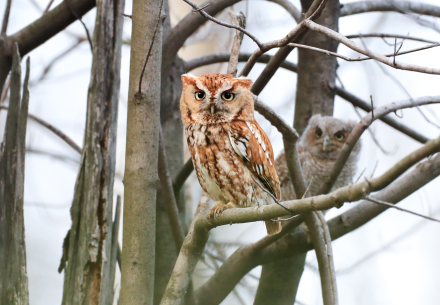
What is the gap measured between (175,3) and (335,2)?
9.24ft

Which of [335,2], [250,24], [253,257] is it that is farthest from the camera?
[250,24]

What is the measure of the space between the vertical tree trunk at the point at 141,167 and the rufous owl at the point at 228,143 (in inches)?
8.2

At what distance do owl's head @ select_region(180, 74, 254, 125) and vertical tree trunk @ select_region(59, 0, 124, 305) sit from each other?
510 millimetres

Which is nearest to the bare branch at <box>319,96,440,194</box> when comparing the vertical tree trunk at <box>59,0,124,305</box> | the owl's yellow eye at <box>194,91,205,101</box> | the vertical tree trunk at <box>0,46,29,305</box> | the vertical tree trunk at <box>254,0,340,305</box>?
the owl's yellow eye at <box>194,91,205,101</box>

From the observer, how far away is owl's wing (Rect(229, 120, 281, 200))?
225 centimetres

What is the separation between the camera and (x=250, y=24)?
4.76 meters

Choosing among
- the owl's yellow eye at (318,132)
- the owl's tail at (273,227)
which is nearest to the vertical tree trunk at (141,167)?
the owl's tail at (273,227)

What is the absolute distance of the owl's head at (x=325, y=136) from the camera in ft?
13.1

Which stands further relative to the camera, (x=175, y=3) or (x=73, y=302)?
(x=175, y=3)

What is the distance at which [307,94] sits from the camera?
3.71 metres

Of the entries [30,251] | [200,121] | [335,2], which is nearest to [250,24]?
[335,2]

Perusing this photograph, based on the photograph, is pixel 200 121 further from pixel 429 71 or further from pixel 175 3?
pixel 175 3

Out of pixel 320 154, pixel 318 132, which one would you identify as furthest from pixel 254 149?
pixel 320 154

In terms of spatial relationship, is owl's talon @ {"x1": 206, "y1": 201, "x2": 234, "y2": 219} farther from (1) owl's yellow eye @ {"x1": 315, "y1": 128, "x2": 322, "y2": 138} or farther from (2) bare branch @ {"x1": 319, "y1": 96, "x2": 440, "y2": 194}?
(1) owl's yellow eye @ {"x1": 315, "y1": 128, "x2": 322, "y2": 138}
